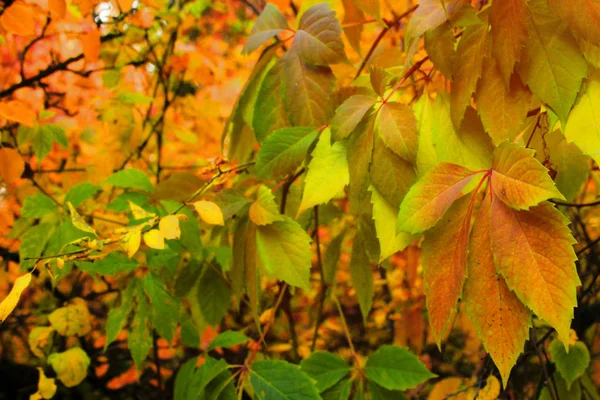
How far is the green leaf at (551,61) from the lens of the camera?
0.50 m

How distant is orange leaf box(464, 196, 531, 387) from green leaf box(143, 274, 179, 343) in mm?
513

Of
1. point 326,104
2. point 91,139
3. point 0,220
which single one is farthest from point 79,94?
point 326,104

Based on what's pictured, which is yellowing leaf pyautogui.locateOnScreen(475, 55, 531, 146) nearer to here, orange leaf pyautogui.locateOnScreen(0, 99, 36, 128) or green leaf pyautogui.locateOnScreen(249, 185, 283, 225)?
green leaf pyautogui.locateOnScreen(249, 185, 283, 225)

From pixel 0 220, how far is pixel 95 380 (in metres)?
0.53

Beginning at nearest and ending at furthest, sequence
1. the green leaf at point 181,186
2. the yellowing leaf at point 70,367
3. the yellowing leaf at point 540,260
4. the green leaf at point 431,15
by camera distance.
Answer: the yellowing leaf at point 540,260, the green leaf at point 431,15, the green leaf at point 181,186, the yellowing leaf at point 70,367

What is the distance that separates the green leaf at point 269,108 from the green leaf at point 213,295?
29cm

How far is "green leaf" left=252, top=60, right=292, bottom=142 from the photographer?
2.44 feet

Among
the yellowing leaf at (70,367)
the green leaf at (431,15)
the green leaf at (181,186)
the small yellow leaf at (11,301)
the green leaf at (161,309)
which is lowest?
the yellowing leaf at (70,367)

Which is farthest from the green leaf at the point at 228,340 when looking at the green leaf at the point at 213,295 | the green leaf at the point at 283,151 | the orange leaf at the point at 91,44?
the orange leaf at the point at 91,44

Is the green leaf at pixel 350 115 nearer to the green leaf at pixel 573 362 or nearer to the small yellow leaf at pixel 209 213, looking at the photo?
the small yellow leaf at pixel 209 213

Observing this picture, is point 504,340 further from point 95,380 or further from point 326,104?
point 95,380

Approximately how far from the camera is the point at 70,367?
1.11 metres

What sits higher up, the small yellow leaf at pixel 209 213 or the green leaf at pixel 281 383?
the small yellow leaf at pixel 209 213

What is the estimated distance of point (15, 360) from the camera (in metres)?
2.06
